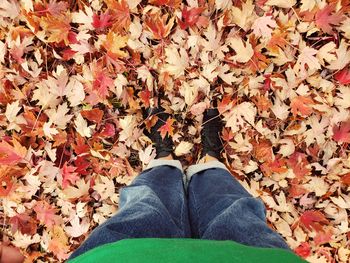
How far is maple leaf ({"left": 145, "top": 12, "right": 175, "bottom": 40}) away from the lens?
4.59 ft

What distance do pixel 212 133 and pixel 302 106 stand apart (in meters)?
0.40

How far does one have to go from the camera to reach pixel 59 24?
4.55 ft

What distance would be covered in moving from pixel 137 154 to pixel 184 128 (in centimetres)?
24

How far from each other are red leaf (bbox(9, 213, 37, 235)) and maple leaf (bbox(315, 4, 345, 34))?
58.3 inches

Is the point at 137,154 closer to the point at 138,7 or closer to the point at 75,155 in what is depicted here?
the point at 75,155

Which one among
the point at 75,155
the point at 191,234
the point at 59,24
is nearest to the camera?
the point at 191,234

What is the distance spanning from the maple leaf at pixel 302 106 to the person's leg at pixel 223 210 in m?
0.40

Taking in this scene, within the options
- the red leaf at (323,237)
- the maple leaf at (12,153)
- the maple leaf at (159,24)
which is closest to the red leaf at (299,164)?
the red leaf at (323,237)

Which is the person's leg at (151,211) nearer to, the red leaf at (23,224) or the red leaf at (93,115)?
the red leaf at (93,115)

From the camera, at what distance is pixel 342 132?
1.44m

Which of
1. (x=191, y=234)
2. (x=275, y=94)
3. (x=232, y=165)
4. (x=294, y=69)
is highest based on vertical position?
(x=294, y=69)

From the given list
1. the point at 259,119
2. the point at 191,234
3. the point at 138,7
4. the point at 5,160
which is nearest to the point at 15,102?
the point at 5,160

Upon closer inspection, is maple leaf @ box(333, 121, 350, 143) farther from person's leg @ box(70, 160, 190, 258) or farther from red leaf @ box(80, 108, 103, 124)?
red leaf @ box(80, 108, 103, 124)

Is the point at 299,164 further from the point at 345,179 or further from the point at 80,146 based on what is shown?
the point at 80,146
